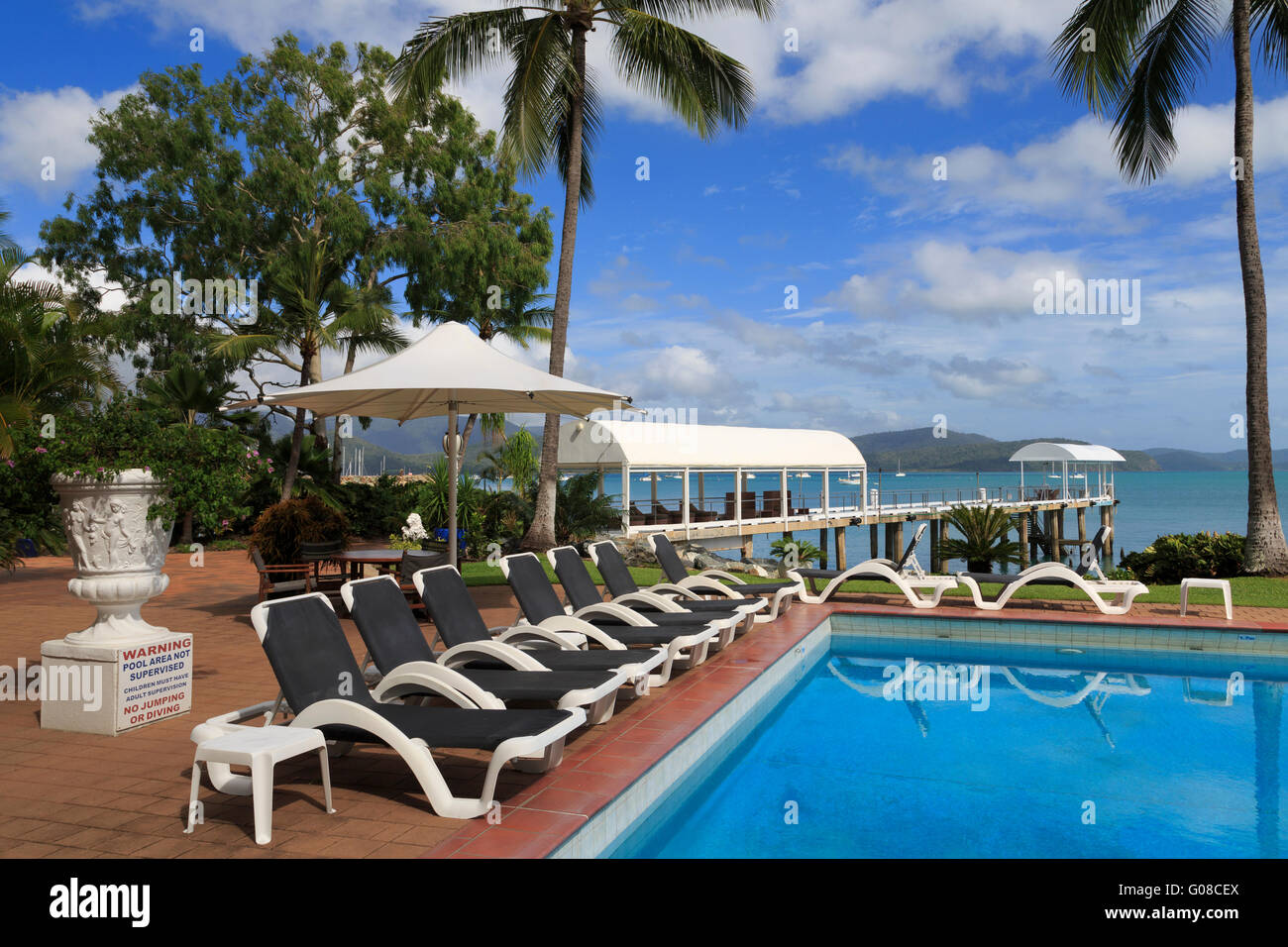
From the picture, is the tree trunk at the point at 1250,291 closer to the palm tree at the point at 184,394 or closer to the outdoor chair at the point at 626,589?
the outdoor chair at the point at 626,589

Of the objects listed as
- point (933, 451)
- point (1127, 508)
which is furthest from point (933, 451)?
point (1127, 508)

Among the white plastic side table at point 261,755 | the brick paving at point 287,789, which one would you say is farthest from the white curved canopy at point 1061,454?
the white plastic side table at point 261,755

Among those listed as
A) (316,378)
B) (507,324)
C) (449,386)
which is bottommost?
(449,386)

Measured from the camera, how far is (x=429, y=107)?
2614 centimetres

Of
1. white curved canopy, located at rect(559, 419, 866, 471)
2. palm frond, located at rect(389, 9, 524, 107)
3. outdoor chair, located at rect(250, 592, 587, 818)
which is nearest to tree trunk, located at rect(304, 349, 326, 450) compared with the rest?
white curved canopy, located at rect(559, 419, 866, 471)

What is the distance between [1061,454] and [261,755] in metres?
33.8

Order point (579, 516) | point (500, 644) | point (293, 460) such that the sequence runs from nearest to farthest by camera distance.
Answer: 1. point (500, 644)
2. point (579, 516)
3. point (293, 460)

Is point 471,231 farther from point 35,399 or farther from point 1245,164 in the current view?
point 1245,164

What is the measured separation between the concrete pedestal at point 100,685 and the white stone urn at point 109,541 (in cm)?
7

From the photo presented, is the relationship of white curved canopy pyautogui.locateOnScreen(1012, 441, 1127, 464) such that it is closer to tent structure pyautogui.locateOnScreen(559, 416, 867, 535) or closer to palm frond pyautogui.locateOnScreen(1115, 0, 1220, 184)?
tent structure pyautogui.locateOnScreen(559, 416, 867, 535)

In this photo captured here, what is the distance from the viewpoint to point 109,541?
4918 mm

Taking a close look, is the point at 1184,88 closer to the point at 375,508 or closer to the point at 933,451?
the point at 375,508

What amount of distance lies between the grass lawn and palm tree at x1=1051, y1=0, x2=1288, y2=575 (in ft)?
3.15
